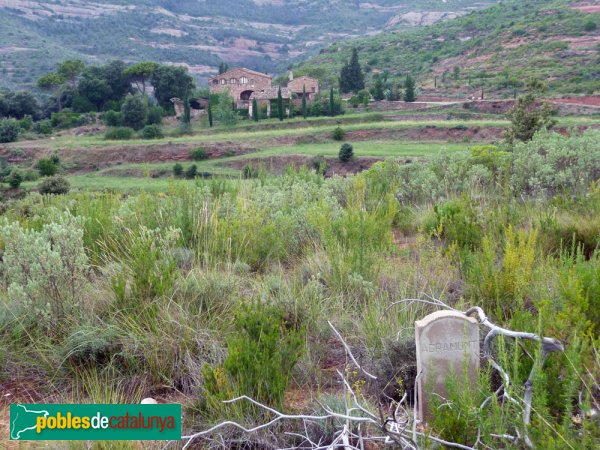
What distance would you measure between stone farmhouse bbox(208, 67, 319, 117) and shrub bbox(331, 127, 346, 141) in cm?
1906

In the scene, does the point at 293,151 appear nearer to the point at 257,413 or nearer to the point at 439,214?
the point at 439,214

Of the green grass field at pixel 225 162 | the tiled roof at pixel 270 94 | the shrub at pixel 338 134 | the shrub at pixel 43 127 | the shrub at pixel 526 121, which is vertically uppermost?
the tiled roof at pixel 270 94

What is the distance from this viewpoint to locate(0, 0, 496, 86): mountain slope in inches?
4887

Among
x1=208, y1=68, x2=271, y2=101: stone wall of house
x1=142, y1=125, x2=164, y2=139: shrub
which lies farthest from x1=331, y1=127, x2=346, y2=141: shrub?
x1=208, y1=68, x2=271, y2=101: stone wall of house

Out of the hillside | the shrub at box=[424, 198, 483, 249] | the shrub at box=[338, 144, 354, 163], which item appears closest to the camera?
the shrub at box=[424, 198, 483, 249]

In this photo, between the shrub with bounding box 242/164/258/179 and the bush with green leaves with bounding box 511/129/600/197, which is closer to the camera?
the bush with green leaves with bounding box 511/129/600/197

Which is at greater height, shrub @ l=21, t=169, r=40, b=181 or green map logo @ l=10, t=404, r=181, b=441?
green map logo @ l=10, t=404, r=181, b=441

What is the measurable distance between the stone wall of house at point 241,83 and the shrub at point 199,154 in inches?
1018

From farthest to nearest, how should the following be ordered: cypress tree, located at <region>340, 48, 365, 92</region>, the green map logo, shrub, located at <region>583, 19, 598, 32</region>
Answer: cypress tree, located at <region>340, 48, 365, 92</region>, shrub, located at <region>583, 19, 598, 32</region>, the green map logo

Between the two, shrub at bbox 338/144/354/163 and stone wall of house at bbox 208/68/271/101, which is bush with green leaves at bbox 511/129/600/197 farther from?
stone wall of house at bbox 208/68/271/101

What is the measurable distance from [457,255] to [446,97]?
6246cm

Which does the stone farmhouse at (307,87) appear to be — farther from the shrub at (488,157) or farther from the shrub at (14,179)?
the shrub at (488,157)

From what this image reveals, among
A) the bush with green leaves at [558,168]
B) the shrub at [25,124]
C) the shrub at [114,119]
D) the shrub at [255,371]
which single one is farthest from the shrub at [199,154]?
the shrub at [255,371]

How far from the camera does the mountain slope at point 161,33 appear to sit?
407 ft
